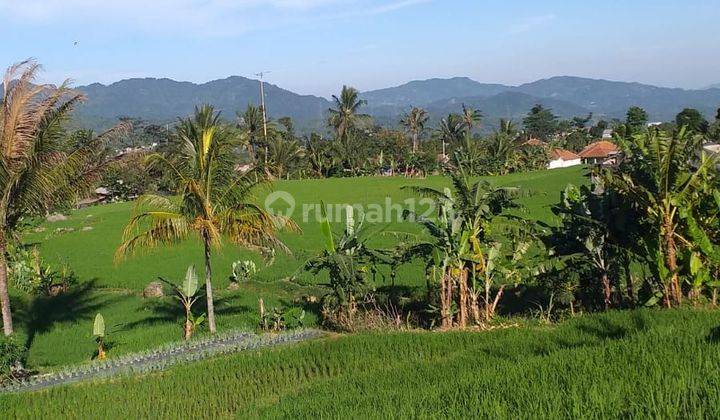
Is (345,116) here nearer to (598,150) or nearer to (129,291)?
(598,150)

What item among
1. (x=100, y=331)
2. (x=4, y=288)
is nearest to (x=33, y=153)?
(x=4, y=288)

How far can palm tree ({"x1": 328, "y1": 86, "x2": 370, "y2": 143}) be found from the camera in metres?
59.8

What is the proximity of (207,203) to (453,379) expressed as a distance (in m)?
7.17

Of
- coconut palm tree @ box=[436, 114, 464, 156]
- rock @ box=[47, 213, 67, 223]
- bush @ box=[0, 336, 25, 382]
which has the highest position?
coconut palm tree @ box=[436, 114, 464, 156]

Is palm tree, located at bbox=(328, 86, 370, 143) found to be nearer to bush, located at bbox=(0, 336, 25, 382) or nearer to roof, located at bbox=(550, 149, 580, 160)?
roof, located at bbox=(550, 149, 580, 160)

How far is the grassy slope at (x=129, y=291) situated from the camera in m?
13.7

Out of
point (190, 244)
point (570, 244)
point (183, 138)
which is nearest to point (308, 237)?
point (190, 244)

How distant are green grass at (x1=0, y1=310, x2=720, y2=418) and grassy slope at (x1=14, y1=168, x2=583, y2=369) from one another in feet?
11.3

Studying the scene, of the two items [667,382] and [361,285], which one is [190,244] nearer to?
[361,285]

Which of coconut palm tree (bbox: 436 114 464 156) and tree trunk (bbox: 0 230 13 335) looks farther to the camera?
coconut palm tree (bbox: 436 114 464 156)

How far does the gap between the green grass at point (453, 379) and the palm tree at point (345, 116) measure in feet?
167

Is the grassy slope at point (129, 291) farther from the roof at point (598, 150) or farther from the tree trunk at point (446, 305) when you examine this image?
the roof at point (598, 150)

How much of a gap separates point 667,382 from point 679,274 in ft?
20.5

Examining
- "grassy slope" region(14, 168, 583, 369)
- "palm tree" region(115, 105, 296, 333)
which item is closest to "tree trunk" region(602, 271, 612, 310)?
"grassy slope" region(14, 168, 583, 369)
